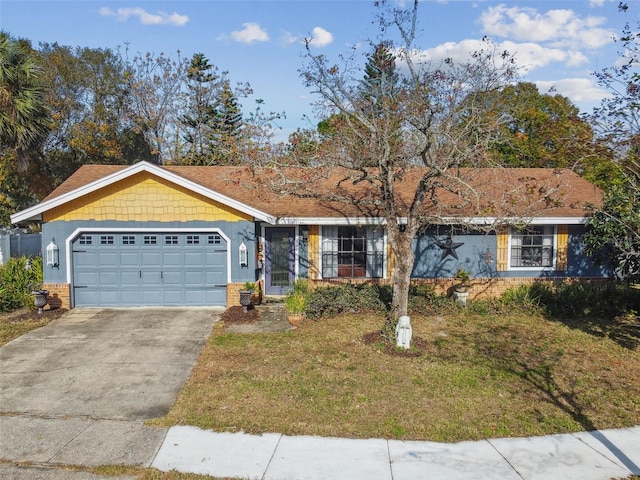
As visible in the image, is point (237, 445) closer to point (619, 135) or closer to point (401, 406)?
point (401, 406)

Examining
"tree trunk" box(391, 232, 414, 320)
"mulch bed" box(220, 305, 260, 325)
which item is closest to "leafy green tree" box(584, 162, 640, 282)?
"tree trunk" box(391, 232, 414, 320)

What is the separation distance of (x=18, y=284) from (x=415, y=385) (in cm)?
1164

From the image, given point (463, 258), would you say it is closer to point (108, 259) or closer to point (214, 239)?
point (214, 239)

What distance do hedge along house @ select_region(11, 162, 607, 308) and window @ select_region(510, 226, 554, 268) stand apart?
3 centimetres

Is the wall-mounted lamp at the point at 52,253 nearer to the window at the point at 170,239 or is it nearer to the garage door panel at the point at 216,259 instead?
the window at the point at 170,239

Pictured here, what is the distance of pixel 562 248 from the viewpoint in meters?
14.7

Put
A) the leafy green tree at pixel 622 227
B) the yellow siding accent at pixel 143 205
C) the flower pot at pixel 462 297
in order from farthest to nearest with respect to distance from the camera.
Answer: the flower pot at pixel 462 297, the yellow siding accent at pixel 143 205, the leafy green tree at pixel 622 227

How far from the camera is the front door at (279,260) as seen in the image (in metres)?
14.8

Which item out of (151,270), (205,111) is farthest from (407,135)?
(205,111)

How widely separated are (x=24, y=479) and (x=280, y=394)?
3581mm

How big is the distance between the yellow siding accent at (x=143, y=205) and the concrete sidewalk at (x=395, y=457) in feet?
24.8

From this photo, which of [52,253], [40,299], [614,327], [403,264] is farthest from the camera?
[52,253]

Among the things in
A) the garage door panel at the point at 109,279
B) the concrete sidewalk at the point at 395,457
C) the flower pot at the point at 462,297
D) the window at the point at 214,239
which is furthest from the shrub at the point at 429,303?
the garage door panel at the point at 109,279

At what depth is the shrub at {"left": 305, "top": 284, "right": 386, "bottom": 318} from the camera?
12281 mm
